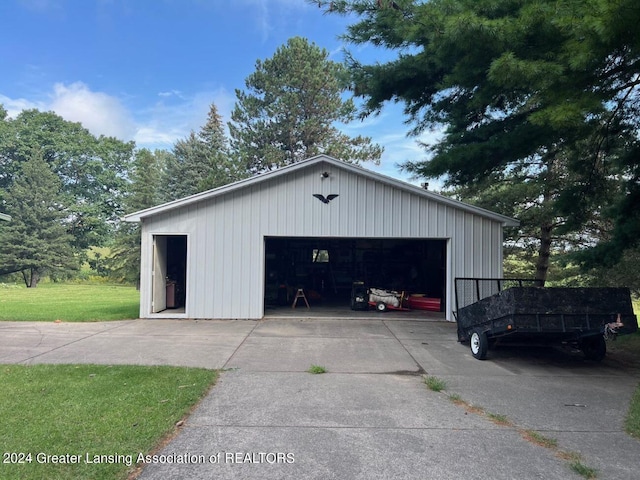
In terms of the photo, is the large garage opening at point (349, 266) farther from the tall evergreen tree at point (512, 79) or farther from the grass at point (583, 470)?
the grass at point (583, 470)

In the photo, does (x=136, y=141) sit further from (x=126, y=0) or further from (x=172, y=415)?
(x=172, y=415)

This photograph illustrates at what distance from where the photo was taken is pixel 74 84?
2695cm

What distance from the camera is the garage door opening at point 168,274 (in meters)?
10.6

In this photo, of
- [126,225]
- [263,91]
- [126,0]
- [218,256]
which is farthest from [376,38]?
[126,225]

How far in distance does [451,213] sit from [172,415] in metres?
8.84

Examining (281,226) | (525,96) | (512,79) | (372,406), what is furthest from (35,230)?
(512,79)

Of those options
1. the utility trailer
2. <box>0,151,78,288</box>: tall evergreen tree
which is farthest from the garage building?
<box>0,151,78,288</box>: tall evergreen tree

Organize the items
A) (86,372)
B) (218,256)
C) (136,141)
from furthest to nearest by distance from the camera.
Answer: (136,141), (218,256), (86,372)

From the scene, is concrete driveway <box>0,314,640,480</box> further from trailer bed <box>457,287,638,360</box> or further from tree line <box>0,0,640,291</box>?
tree line <box>0,0,640,291</box>

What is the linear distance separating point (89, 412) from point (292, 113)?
83.1 feet

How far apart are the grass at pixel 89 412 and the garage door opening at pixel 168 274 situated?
5.27 m

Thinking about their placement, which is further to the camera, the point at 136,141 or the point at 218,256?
the point at 136,141

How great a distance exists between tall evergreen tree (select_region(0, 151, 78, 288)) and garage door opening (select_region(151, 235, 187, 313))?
22921 millimetres

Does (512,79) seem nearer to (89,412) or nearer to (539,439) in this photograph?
(539,439)
